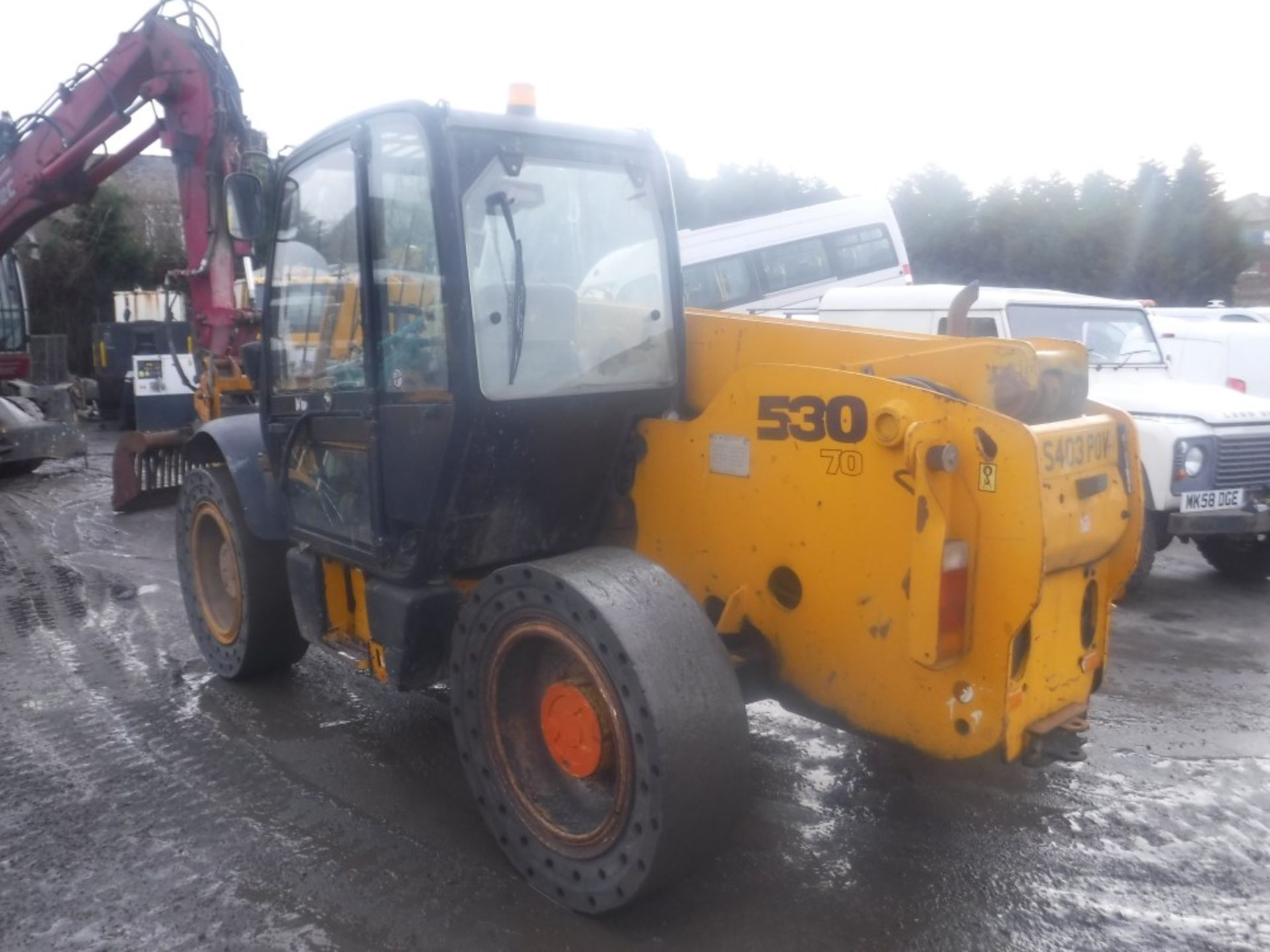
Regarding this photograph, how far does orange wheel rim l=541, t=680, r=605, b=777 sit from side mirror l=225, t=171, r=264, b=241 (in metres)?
2.24

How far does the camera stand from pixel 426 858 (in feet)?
12.0

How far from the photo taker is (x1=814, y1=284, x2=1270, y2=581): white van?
6809mm

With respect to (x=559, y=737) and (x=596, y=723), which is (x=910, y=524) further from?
(x=559, y=737)

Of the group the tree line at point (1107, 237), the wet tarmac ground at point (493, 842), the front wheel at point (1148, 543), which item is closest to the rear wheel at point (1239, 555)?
the front wheel at point (1148, 543)

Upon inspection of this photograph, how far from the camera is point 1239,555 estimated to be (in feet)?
25.5

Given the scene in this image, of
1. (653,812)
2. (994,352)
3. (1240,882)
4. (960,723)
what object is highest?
(994,352)

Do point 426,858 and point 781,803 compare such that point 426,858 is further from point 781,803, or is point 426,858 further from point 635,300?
point 635,300

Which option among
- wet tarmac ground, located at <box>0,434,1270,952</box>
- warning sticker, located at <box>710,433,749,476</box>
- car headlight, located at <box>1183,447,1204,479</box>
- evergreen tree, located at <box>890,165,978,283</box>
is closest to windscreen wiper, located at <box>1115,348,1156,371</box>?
car headlight, located at <box>1183,447,1204,479</box>

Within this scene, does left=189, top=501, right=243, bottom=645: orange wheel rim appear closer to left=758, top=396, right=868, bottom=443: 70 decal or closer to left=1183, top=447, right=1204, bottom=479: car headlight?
left=758, top=396, right=868, bottom=443: 70 decal

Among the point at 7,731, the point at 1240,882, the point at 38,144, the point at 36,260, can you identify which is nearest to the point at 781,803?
the point at 1240,882

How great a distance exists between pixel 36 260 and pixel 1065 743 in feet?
94.5

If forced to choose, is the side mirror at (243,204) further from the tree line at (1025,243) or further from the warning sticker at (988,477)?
the tree line at (1025,243)

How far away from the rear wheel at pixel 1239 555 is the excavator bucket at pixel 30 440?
37.7 ft

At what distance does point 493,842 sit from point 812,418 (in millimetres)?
1796
